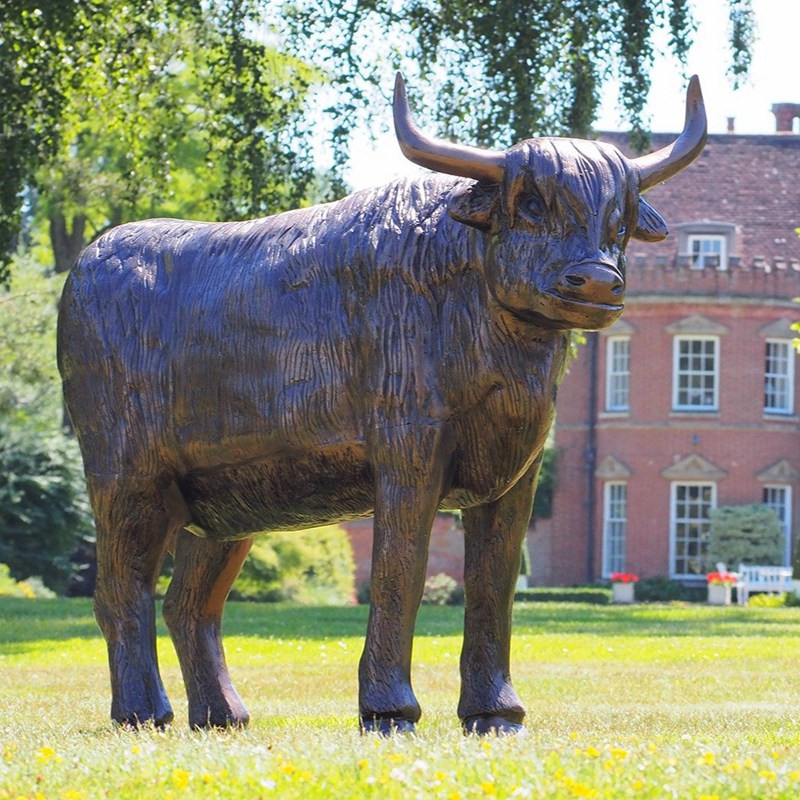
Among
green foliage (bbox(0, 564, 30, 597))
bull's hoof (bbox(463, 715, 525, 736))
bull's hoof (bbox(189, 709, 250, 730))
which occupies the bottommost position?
green foliage (bbox(0, 564, 30, 597))

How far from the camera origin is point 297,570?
26484 mm

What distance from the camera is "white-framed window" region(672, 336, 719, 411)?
3897 centimetres

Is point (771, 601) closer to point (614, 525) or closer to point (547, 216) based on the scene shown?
point (614, 525)

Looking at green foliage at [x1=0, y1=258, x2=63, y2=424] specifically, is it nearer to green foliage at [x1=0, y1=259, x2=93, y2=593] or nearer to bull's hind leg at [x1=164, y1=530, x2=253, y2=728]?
green foliage at [x1=0, y1=259, x2=93, y2=593]

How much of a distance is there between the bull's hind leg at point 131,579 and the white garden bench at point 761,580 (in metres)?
26.9

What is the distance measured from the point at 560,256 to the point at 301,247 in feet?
4.09

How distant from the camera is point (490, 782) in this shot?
5.02 metres

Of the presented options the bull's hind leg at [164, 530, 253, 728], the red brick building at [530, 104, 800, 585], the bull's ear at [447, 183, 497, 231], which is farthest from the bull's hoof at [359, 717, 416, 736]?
the red brick building at [530, 104, 800, 585]

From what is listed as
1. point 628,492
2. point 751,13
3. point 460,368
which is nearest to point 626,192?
point 460,368

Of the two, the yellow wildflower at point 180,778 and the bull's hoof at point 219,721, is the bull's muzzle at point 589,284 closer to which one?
the yellow wildflower at point 180,778

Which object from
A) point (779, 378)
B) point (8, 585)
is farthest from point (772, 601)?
point (8, 585)

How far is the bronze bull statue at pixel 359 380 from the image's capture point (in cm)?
624

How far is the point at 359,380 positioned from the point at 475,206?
82cm

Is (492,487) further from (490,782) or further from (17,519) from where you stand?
(17,519)
